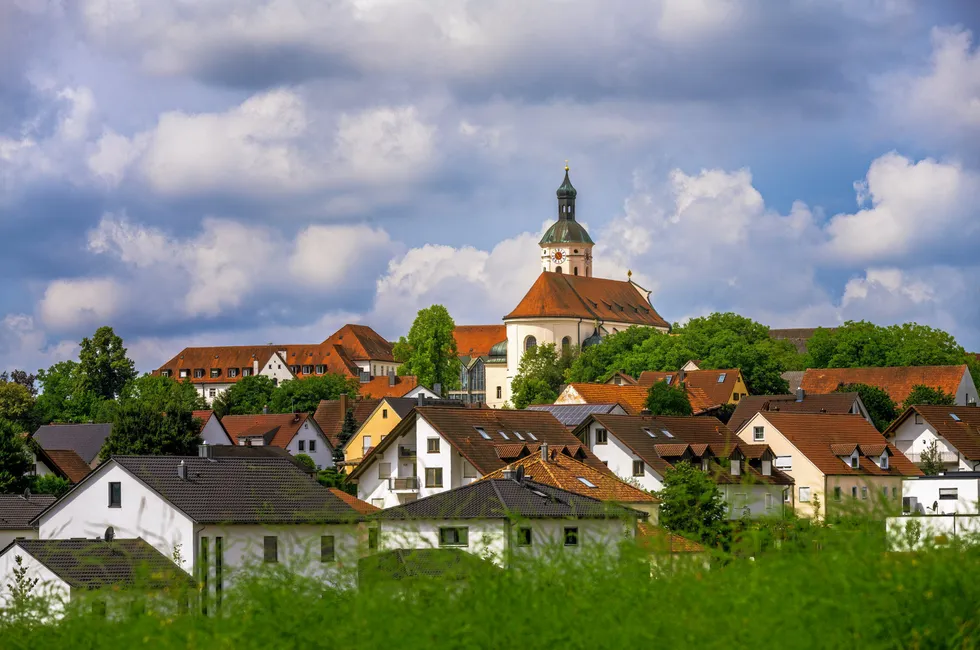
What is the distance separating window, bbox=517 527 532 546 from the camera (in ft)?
38.3

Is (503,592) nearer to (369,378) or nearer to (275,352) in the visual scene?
(369,378)

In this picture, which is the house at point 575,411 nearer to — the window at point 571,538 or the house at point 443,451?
the house at point 443,451

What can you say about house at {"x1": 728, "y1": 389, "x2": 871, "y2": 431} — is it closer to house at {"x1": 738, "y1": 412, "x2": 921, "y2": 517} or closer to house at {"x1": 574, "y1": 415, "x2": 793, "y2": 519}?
house at {"x1": 738, "y1": 412, "x2": 921, "y2": 517}

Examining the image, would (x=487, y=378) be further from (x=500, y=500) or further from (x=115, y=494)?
(x=500, y=500)

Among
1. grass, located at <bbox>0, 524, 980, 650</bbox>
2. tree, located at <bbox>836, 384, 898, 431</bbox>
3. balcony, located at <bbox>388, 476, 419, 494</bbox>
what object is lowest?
grass, located at <bbox>0, 524, 980, 650</bbox>

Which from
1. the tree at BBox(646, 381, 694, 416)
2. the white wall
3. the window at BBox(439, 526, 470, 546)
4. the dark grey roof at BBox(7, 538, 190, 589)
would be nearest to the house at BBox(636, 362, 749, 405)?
the tree at BBox(646, 381, 694, 416)

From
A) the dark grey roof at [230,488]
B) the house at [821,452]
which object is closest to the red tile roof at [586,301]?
the house at [821,452]

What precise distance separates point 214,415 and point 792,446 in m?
38.7

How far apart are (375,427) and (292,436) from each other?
10015 millimetres

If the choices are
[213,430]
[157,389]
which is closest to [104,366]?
[157,389]

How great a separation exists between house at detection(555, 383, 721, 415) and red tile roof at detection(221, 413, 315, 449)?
1736 centimetres

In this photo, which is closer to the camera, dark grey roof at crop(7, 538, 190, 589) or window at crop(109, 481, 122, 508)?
dark grey roof at crop(7, 538, 190, 589)

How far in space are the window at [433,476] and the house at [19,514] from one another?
1285cm

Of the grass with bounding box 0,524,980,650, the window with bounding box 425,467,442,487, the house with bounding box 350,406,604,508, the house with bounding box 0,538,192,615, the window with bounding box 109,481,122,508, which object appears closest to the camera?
the grass with bounding box 0,524,980,650
